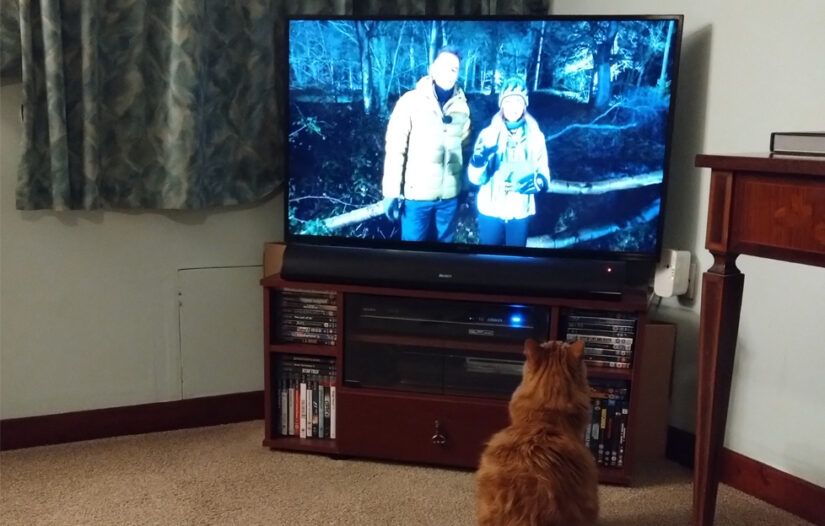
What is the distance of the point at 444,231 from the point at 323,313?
43 cm

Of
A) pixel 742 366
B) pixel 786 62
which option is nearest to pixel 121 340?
pixel 742 366

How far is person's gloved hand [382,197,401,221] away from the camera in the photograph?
90.0 inches

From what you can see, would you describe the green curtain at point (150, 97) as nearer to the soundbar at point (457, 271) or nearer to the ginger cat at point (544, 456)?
the soundbar at point (457, 271)

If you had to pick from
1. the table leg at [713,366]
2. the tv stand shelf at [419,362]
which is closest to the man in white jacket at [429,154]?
the tv stand shelf at [419,362]

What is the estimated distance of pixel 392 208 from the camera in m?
2.29

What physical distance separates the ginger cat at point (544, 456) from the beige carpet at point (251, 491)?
354 millimetres

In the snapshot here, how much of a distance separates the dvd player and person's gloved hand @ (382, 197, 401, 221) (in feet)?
0.81

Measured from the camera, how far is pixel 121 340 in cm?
241

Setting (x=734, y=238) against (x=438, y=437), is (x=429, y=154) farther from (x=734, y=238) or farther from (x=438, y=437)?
(x=734, y=238)

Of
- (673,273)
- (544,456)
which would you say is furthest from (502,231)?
(544,456)

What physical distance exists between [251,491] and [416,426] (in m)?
0.48

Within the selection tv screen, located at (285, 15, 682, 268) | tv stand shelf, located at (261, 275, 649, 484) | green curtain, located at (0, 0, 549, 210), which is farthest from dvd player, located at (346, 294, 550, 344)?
green curtain, located at (0, 0, 549, 210)

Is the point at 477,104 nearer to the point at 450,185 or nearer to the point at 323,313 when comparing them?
the point at 450,185

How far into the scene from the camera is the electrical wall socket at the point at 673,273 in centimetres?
225
